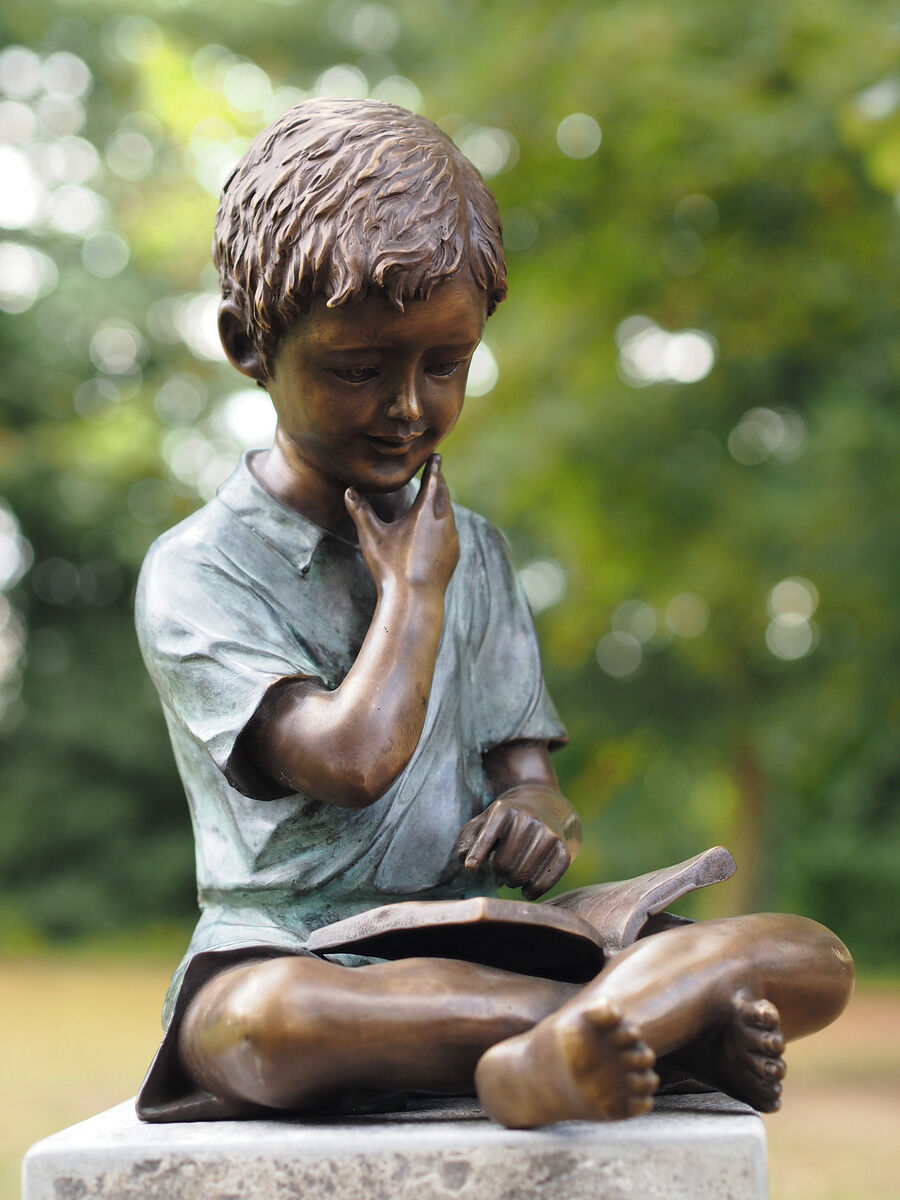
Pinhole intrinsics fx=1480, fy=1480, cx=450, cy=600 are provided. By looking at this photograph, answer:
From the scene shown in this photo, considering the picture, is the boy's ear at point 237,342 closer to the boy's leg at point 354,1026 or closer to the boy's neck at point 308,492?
the boy's neck at point 308,492

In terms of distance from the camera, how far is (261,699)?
2.26 meters

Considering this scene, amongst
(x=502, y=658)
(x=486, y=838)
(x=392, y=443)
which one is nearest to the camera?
(x=486, y=838)

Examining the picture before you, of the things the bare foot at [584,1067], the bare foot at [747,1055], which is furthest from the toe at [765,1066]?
the bare foot at [584,1067]

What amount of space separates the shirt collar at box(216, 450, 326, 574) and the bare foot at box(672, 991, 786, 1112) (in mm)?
1041

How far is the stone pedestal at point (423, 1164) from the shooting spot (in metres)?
1.92

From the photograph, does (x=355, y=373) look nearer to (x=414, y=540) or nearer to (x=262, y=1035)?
(x=414, y=540)

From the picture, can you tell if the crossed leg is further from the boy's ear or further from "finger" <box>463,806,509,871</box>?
the boy's ear

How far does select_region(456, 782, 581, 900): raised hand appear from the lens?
7.61ft

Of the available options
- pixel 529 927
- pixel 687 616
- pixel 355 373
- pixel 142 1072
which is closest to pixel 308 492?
pixel 355 373

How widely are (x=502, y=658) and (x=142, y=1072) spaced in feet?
16.7

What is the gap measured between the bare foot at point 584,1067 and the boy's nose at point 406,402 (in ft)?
3.15

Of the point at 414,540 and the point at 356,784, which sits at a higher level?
the point at 414,540

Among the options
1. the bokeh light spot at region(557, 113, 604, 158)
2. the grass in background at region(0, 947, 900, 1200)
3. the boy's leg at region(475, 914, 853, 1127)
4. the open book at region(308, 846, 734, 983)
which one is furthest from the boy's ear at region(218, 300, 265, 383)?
the bokeh light spot at region(557, 113, 604, 158)

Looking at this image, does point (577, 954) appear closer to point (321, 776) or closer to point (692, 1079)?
point (692, 1079)
